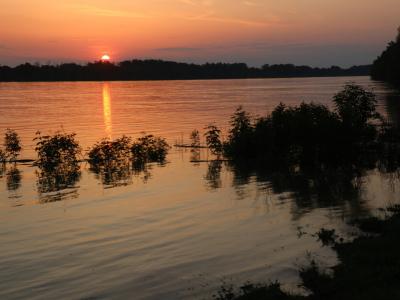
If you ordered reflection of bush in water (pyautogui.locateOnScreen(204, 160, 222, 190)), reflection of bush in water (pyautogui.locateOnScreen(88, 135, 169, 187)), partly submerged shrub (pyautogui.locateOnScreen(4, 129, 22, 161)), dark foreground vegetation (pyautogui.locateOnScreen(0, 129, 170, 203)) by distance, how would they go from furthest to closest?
partly submerged shrub (pyautogui.locateOnScreen(4, 129, 22, 161)) → reflection of bush in water (pyautogui.locateOnScreen(88, 135, 169, 187)) → dark foreground vegetation (pyautogui.locateOnScreen(0, 129, 170, 203)) → reflection of bush in water (pyautogui.locateOnScreen(204, 160, 222, 190))

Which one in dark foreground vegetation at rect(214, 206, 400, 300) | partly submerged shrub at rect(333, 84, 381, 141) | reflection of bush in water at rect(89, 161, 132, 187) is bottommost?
reflection of bush in water at rect(89, 161, 132, 187)

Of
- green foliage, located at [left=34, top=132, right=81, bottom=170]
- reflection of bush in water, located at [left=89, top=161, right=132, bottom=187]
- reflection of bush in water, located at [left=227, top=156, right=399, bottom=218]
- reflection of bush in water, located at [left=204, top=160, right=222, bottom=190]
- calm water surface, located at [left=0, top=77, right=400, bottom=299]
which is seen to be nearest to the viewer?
calm water surface, located at [left=0, top=77, right=400, bottom=299]

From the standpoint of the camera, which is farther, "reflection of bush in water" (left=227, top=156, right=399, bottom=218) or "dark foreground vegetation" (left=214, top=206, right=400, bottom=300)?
"reflection of bush in water" (left=227, top=156, right=399, bottom=218)

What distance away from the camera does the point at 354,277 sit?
11.2 meters

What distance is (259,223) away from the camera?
18391 mm

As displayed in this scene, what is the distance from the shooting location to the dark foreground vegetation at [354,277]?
10.4 meters

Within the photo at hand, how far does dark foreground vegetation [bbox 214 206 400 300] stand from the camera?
10398mm

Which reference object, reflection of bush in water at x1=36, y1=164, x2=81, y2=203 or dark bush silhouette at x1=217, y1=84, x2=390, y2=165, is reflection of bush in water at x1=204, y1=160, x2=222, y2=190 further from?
reflection of bush in water at x1=36, y1=164, x2=81, y2=203

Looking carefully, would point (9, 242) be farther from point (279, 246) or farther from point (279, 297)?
point (279, 297)

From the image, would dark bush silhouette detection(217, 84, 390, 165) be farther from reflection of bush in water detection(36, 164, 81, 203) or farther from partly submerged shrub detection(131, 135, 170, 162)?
reflection of bush in water detection(36, 164, 81, 203)

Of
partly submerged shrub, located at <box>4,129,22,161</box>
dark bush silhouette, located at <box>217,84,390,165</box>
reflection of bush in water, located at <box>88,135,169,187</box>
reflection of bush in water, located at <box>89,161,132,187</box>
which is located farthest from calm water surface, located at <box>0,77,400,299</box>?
partly submerged shrub, located at <box>4,129,22,161</box>

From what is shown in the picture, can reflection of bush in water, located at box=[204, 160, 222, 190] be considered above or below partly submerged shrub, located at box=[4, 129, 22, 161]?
below

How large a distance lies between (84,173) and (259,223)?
54.2 ft

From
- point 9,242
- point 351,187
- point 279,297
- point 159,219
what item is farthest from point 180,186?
point 279,297
